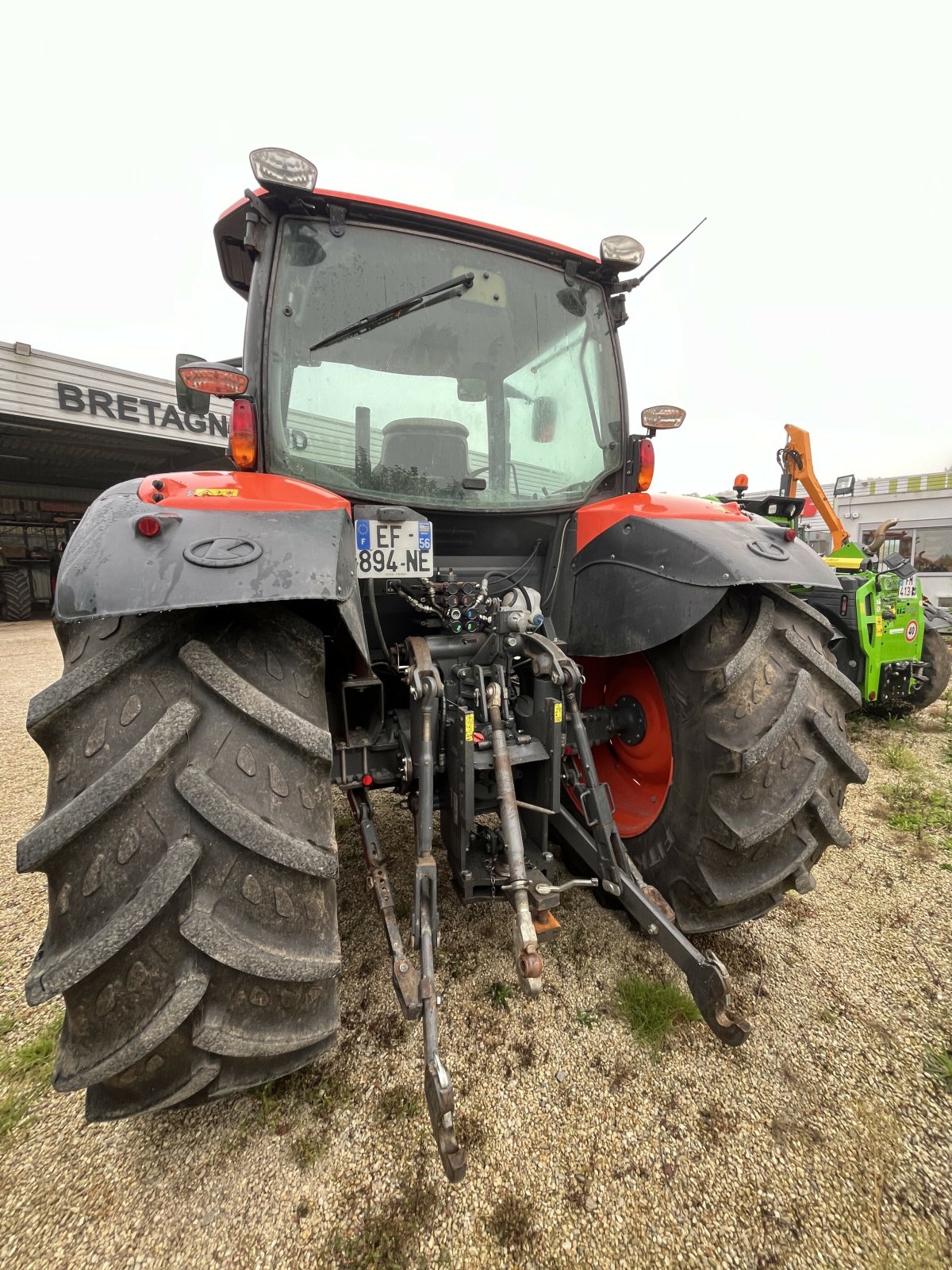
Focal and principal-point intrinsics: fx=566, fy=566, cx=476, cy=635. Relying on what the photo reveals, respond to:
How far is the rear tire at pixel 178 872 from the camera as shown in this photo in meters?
1.05

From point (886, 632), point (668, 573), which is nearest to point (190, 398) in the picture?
point (668, 573)

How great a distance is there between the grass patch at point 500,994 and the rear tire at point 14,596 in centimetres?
1879

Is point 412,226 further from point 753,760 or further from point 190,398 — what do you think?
point 753,760

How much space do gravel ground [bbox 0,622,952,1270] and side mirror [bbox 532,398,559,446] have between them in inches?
74.4

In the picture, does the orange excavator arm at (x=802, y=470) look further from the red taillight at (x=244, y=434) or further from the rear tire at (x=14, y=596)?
the rear tire at (x=14, y=596)

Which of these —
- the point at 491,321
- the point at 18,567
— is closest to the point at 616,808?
the point at 491,321

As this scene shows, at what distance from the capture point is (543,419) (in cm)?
224

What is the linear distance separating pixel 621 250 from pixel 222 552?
1.96 meters

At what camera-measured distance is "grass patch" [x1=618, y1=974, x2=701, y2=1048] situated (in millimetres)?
1617

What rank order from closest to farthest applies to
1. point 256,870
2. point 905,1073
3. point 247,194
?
point 256,870 < point 905,1073 < point 247,194

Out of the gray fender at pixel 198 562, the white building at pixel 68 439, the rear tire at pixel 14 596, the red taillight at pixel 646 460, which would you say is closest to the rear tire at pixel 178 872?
the gray fender at pixel 198 562

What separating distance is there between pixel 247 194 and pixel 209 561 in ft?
4.41

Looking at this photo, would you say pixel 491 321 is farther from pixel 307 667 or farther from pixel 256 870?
pixel 256 870

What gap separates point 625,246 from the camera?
2.18 meters
